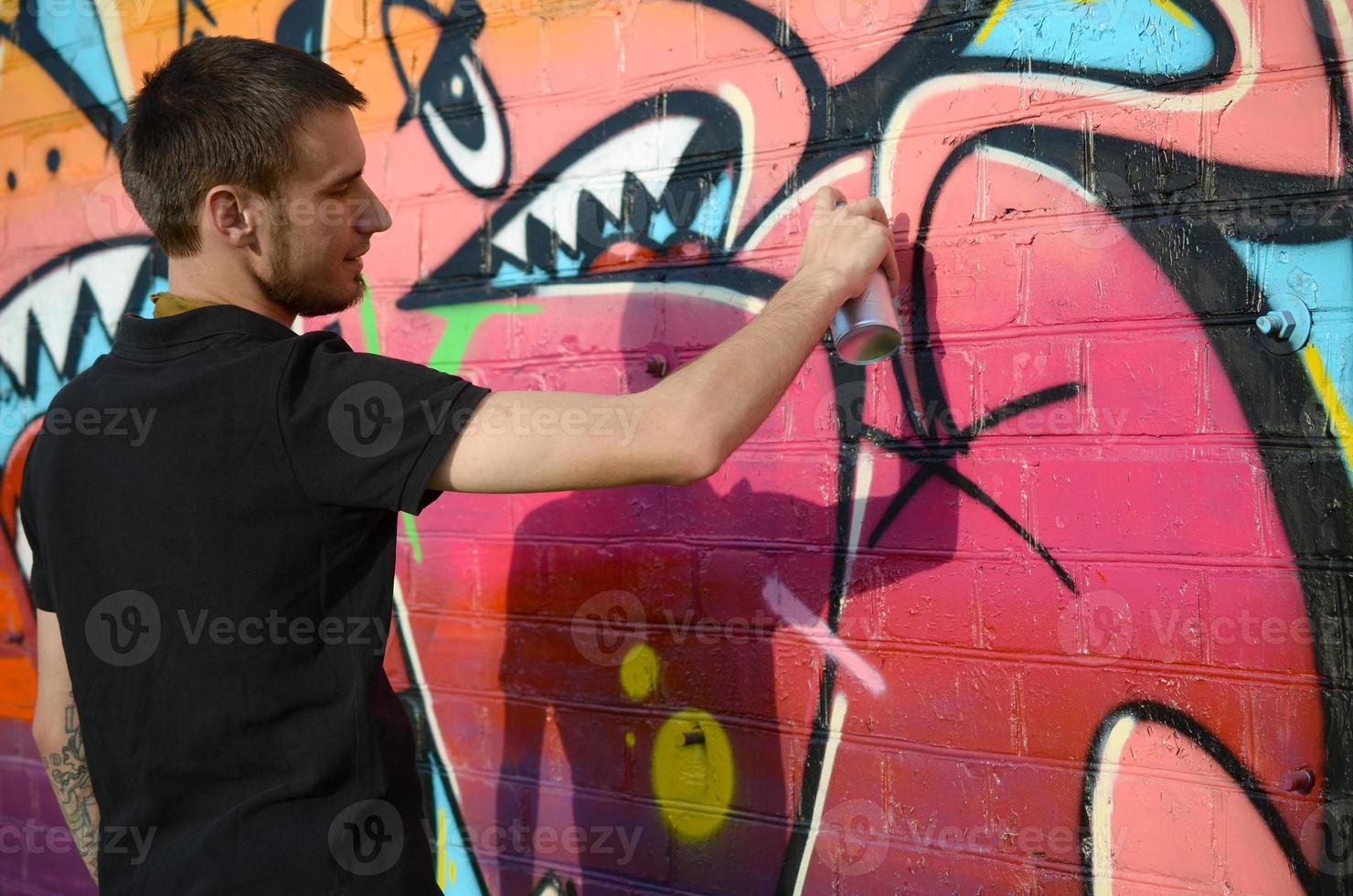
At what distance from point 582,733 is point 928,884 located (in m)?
0.80

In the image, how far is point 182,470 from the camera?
1.38 metres

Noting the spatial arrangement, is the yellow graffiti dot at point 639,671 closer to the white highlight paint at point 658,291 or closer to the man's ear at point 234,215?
the white highlight paint at point 658,291

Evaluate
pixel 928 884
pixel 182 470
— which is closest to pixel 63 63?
pixel 182 470

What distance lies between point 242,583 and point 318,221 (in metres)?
0.49

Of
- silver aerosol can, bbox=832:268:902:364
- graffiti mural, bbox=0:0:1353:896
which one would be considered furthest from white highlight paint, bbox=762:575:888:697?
silver aerosol can, bbox=832:268:902:364

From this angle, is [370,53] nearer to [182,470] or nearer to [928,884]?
[182,470]

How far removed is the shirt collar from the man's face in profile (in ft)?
0.25

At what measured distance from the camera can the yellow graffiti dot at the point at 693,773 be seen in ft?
7.54
